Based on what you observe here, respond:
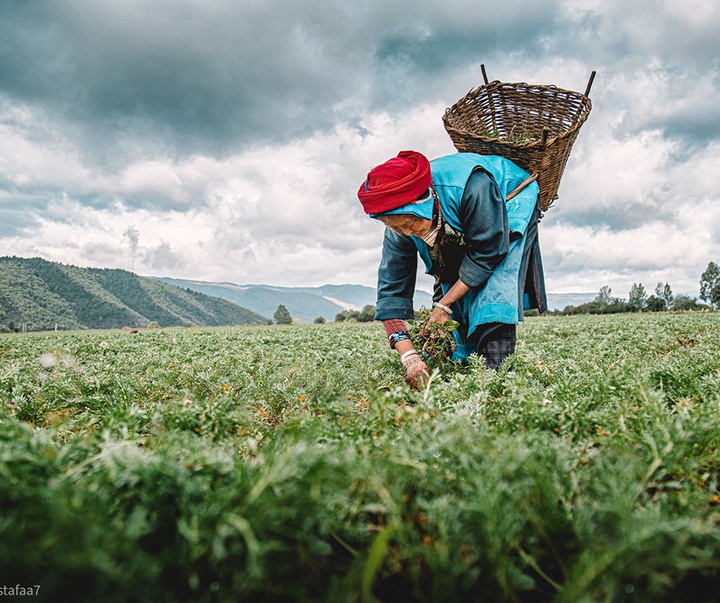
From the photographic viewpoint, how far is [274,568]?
1.25m

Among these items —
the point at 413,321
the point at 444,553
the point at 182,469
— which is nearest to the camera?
the point at 444,553

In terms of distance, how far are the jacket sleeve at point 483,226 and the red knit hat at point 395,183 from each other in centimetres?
44

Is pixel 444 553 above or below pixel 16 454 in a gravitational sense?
below

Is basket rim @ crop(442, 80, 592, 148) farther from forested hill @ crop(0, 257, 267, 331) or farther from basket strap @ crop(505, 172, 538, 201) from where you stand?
forested hill @ crop(0, 257, 267, 331)

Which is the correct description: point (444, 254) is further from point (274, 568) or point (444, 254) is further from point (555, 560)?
point (274, 568)

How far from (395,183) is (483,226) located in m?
0.90

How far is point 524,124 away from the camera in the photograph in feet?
14.5

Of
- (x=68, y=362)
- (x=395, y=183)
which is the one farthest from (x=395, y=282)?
(x=68, y=362)

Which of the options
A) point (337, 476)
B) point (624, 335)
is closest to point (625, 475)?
point (337, 476)

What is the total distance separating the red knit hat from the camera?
342cm

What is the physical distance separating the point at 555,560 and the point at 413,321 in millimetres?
3508

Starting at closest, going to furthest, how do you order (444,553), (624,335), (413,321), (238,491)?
(444,553) → (238,491) → (413,321) → (624,335)

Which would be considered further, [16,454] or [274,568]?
[16,454]

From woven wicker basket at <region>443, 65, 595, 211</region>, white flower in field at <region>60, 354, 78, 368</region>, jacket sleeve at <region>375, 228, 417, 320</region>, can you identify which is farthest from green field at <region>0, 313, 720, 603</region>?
white flower in field at <region>60, 354, 78, 368</region>
